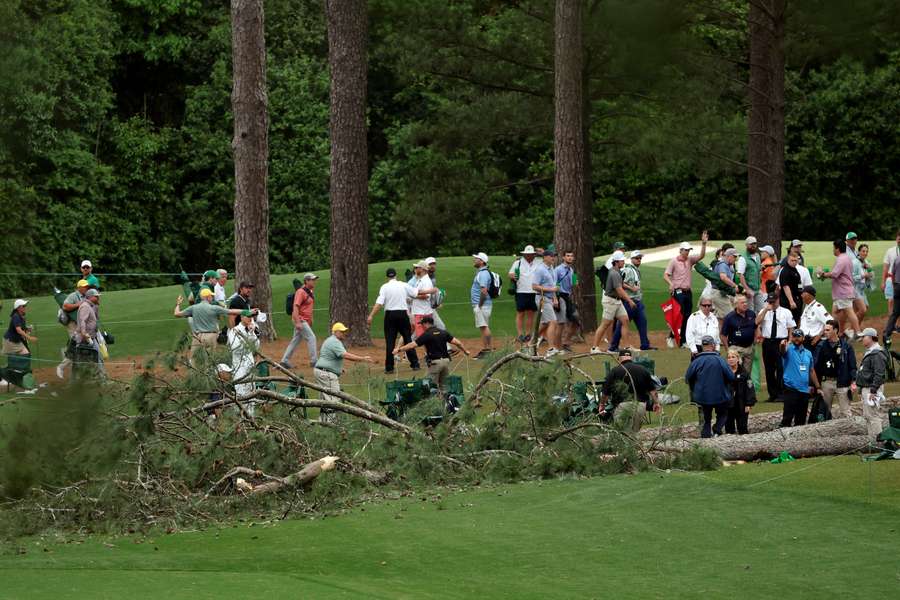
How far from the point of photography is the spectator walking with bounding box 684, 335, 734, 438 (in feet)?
54.9

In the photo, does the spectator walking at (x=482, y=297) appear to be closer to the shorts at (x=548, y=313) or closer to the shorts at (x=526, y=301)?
the shorts at (x=526, y=301)

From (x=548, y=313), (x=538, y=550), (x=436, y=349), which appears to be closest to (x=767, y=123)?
(x=548, y=313)

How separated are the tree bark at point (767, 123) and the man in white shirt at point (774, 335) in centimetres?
897

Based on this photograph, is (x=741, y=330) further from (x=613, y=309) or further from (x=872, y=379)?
(x=613, y=309)

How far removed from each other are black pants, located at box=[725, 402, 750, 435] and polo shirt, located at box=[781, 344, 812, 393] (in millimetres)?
662

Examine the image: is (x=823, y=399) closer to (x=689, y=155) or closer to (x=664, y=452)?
(x=664, y=452)

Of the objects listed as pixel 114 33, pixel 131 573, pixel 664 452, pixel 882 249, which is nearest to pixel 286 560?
pixel 131 573

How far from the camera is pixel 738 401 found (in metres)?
17.3

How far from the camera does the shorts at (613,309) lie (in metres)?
23.0

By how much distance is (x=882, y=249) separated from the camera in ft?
129

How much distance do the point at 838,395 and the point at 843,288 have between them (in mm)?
5736

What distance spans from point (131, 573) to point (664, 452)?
6540mm

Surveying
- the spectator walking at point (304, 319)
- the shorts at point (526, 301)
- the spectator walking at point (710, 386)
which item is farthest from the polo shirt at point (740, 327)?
the spectator walking at point (304, 319)

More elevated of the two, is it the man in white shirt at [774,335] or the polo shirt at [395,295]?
the polo shirt at [395,295]
